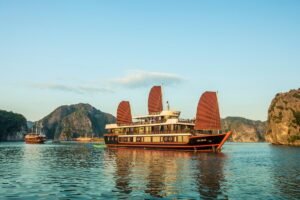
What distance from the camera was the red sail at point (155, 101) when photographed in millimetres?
89062

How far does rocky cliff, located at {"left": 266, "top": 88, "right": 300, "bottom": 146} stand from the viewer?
163 m

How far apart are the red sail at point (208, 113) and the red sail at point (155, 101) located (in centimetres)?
1961

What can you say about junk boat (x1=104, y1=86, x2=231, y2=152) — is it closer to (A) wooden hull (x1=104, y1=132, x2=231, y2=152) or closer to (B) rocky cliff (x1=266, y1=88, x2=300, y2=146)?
(A) wooden hull (x1=104, y1=132, x2=231, y2=152)

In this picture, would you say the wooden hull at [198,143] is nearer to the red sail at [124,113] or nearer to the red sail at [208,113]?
the red sail at [208,113]

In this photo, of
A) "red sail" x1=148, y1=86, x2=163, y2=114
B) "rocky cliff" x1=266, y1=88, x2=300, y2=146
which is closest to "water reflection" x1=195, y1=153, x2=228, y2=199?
"red sail" x1=148, y1=86, x2=163, y2=114

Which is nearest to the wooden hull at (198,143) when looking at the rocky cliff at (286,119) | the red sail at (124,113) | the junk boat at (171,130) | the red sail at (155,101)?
the junk boat at (171,130)

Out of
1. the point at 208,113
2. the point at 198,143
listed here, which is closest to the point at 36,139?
the point at 198,143

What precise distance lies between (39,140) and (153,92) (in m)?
98.4

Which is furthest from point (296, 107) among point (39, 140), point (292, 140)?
point (39, 140)

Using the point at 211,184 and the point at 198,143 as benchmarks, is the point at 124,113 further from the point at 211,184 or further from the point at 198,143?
the point at 211,184

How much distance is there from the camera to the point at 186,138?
231ft

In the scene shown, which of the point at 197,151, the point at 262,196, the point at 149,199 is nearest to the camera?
the point at 149,199

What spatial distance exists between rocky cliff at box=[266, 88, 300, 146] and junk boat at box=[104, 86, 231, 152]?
318ft

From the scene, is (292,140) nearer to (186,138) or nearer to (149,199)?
(186,138)
